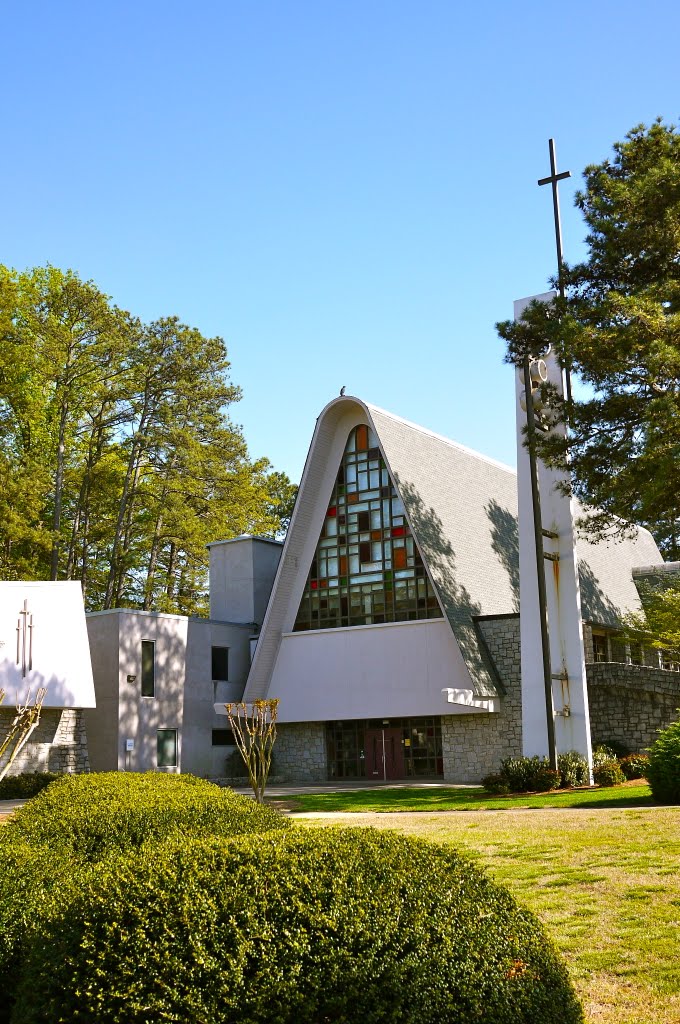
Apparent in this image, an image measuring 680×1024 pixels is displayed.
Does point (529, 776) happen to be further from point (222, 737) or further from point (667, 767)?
point (222, 737)

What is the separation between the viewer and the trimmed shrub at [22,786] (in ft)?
81.8

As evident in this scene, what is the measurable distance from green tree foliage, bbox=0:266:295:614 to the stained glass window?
7.34m

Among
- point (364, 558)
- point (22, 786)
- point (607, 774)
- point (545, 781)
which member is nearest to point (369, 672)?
point (364, 558)

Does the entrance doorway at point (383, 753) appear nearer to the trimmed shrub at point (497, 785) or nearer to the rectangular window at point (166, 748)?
the rectangular window at point (166, 748)

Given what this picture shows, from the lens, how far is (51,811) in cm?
950

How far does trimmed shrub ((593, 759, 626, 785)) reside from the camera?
2348 cm

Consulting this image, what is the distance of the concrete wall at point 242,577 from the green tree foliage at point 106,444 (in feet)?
7.85

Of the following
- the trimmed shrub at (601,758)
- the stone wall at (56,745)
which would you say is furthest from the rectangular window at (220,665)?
the trimmed shrub at (601,758)

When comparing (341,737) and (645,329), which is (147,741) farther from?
(645,329)

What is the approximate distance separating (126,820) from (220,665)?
26.3 metres

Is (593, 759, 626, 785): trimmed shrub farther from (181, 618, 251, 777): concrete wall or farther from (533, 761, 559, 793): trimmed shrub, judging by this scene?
(181, 618, 251, 777): concrete wall

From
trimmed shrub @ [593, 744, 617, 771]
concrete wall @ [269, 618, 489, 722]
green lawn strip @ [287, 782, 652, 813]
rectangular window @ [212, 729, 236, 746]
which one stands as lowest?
green lawn strip @ [287, 782, 652, 813]

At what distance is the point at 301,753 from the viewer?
109 feet

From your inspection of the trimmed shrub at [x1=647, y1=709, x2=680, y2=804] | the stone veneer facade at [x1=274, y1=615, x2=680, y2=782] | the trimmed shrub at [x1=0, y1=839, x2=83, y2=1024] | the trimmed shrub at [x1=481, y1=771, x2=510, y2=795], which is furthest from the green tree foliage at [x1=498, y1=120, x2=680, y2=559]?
the trimmed shrub at [x1=0, y1=839, x2=83, y2=1024]
